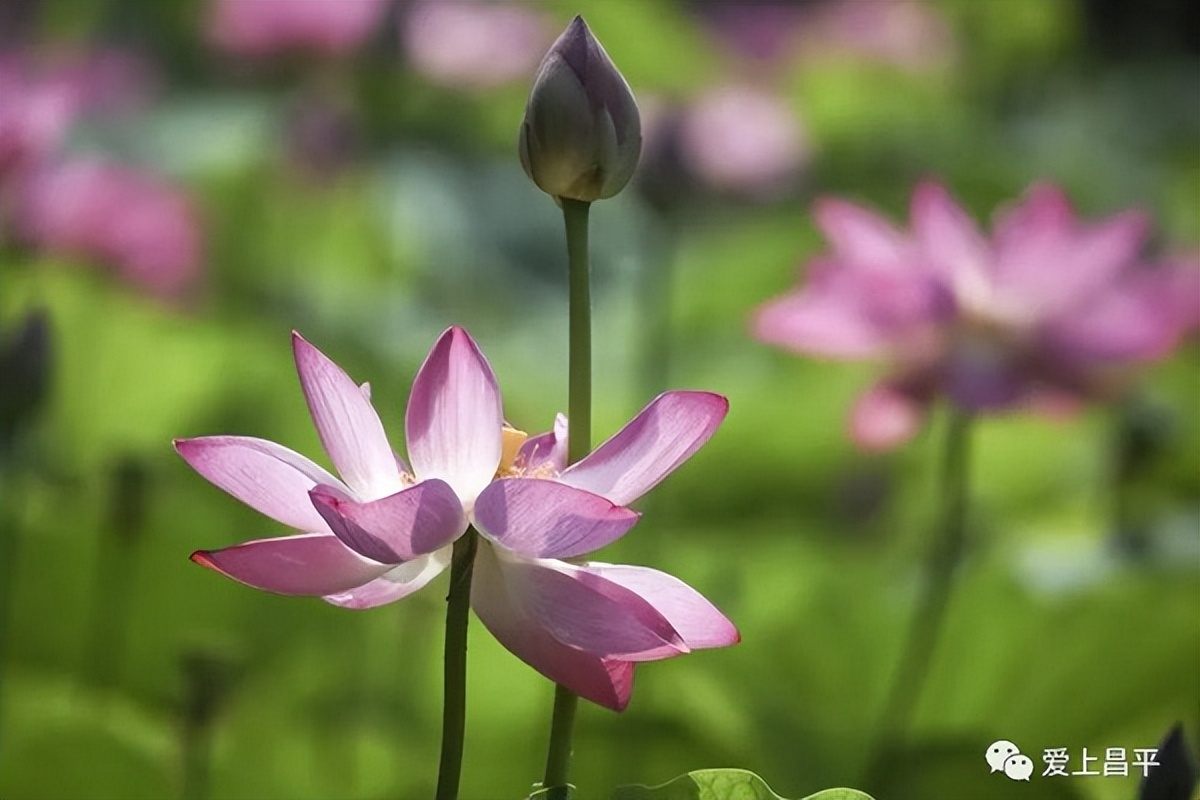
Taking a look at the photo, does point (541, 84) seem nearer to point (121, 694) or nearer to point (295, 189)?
point (121, 694)

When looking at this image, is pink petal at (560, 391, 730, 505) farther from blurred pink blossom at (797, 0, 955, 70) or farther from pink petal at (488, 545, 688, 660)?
blurred pink blossom at (797, 0, 955, 70)

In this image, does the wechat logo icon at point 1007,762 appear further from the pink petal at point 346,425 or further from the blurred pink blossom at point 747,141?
the blurred pink blossom at point 747,141

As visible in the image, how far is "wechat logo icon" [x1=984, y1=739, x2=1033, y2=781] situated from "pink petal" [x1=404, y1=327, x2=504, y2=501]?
22 cm

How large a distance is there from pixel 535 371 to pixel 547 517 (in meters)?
0.80

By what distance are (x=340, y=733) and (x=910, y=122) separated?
0.99 m

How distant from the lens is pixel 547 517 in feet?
0.72

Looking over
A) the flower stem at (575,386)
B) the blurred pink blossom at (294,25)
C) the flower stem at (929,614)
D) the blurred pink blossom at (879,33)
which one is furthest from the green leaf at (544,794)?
the blurred pink blossom at (879,33)

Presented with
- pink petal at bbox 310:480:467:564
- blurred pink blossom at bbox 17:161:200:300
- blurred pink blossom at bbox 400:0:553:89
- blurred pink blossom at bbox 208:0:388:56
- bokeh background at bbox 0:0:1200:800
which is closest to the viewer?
pink petal at bbox 310:480:467:564

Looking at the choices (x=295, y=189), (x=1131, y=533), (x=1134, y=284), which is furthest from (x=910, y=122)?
(x=1134, y=284)

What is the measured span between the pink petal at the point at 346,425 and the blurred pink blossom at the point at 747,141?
0.85 metres

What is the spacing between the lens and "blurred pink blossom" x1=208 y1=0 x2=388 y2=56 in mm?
852

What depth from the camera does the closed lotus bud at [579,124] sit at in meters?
0.24

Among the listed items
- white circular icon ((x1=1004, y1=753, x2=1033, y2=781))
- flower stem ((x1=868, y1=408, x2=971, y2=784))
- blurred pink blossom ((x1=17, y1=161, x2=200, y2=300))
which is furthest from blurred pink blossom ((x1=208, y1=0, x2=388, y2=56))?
white circular icon ((x1=1004, y1=753, x2=1033, y2=781))

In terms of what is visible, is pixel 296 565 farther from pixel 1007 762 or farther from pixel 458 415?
pixel 1007 762
